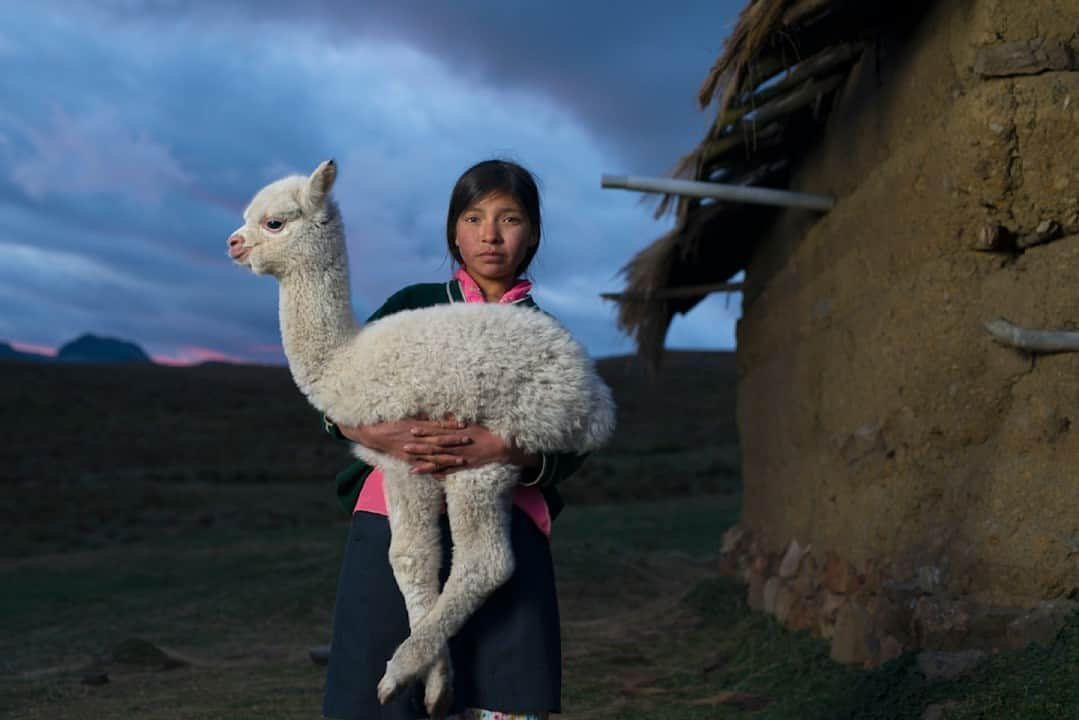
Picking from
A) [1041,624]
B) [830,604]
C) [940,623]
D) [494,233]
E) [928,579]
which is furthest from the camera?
[830,604]

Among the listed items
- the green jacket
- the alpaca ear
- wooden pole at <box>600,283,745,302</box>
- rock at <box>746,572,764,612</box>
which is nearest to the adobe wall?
rock at <box>746,572,764,612</box>

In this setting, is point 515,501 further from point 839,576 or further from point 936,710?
point 839,576

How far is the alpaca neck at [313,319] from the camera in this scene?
2318 millimetres

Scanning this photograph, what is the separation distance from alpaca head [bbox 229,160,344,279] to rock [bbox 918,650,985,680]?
2.86 meters

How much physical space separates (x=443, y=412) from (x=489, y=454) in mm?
135

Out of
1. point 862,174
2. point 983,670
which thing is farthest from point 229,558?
point 983,670

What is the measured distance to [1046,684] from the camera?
3297mm

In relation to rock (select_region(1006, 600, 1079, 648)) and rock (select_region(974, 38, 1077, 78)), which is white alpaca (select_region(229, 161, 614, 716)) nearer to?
rock (select_region(1006, 600, 1079, 648))

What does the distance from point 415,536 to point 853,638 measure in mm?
3294

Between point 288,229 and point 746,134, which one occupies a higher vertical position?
point 746,134

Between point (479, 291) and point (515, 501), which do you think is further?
point (479, 291)

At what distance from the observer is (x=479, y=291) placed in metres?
2.52

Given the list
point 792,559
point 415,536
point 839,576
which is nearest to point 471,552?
point 415,536

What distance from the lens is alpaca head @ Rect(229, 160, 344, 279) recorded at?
228 centimetres
